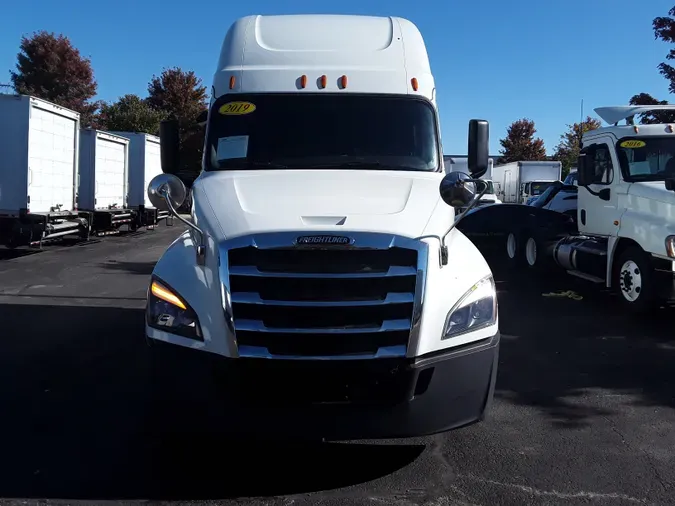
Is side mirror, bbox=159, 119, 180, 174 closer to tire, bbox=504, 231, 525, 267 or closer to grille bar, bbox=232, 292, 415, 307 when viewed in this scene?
grille bar, bbox=232, 292, 415, 307

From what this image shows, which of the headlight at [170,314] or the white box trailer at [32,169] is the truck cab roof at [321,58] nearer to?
the headlight at [170,314]

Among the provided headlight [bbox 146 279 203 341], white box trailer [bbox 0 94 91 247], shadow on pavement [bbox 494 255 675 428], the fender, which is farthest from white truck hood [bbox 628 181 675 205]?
white box trailer [bbox 0 94 91 247]

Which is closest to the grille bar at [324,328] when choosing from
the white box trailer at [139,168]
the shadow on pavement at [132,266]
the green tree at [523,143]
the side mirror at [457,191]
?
the side mirror at [457,191]

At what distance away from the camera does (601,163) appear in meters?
9.83

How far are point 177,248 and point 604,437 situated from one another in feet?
10.6

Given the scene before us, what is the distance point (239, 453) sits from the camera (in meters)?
4.36

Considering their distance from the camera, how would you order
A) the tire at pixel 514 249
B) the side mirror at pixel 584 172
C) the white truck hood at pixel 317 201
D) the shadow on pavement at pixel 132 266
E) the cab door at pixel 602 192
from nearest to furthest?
1. the white truck hood at pixel 317 201
2. the cab door at pixel 602 192
3. the side mirror at pixel 584 172
4. the shadow on pavement at pixel 132 266
5. the tire at pixel 514 249

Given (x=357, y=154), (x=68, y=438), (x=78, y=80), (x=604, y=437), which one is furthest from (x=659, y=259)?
(x=78, y=80)

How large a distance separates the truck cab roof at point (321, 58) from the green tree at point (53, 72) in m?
38.0

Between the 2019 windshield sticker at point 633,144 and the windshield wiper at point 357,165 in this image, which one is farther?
the 2019 windshield sticker at point 633,144

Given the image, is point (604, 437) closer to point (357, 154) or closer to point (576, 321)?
point (357, 154)

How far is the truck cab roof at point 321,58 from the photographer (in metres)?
5.71

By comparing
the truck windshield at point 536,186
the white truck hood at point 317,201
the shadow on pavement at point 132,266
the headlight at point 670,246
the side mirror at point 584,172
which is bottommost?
the shadow on pavement at point 132,266

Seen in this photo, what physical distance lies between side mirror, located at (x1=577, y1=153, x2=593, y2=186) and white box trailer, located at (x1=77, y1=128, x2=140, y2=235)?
14186 millimetres
